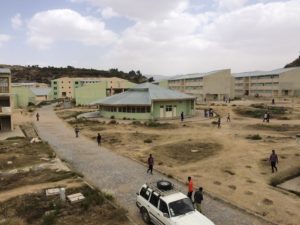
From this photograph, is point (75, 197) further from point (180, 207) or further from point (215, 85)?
point (215, 85)

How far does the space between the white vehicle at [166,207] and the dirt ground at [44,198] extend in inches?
46.5

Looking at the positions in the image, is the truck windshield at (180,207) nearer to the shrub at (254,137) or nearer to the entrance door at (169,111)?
the shrub at (254,137)

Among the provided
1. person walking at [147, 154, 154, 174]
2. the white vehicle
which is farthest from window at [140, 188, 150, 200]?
person walking at [147, 154, 154, 174]

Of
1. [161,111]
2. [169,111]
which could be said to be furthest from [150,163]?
[169,111]

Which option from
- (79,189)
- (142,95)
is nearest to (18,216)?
(79,189)

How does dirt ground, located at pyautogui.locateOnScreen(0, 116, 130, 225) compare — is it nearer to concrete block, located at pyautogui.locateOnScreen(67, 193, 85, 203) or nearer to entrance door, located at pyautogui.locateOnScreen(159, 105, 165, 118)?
concrete block, located at pyautogui.locateOnScreen(67, 193, 85, 203)

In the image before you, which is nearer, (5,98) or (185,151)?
(185,151)

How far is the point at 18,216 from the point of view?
1518 centimetres

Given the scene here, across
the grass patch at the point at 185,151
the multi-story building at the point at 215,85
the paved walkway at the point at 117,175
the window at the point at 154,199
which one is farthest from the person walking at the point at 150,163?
the multi-story building at the point at 215,85

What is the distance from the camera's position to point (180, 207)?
14.0 meters

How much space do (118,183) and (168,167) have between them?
567 centimetres

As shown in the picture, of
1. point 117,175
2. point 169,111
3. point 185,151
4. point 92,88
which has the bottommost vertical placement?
point 117,175

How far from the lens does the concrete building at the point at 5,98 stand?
1747 inches

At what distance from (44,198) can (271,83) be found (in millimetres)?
105345
